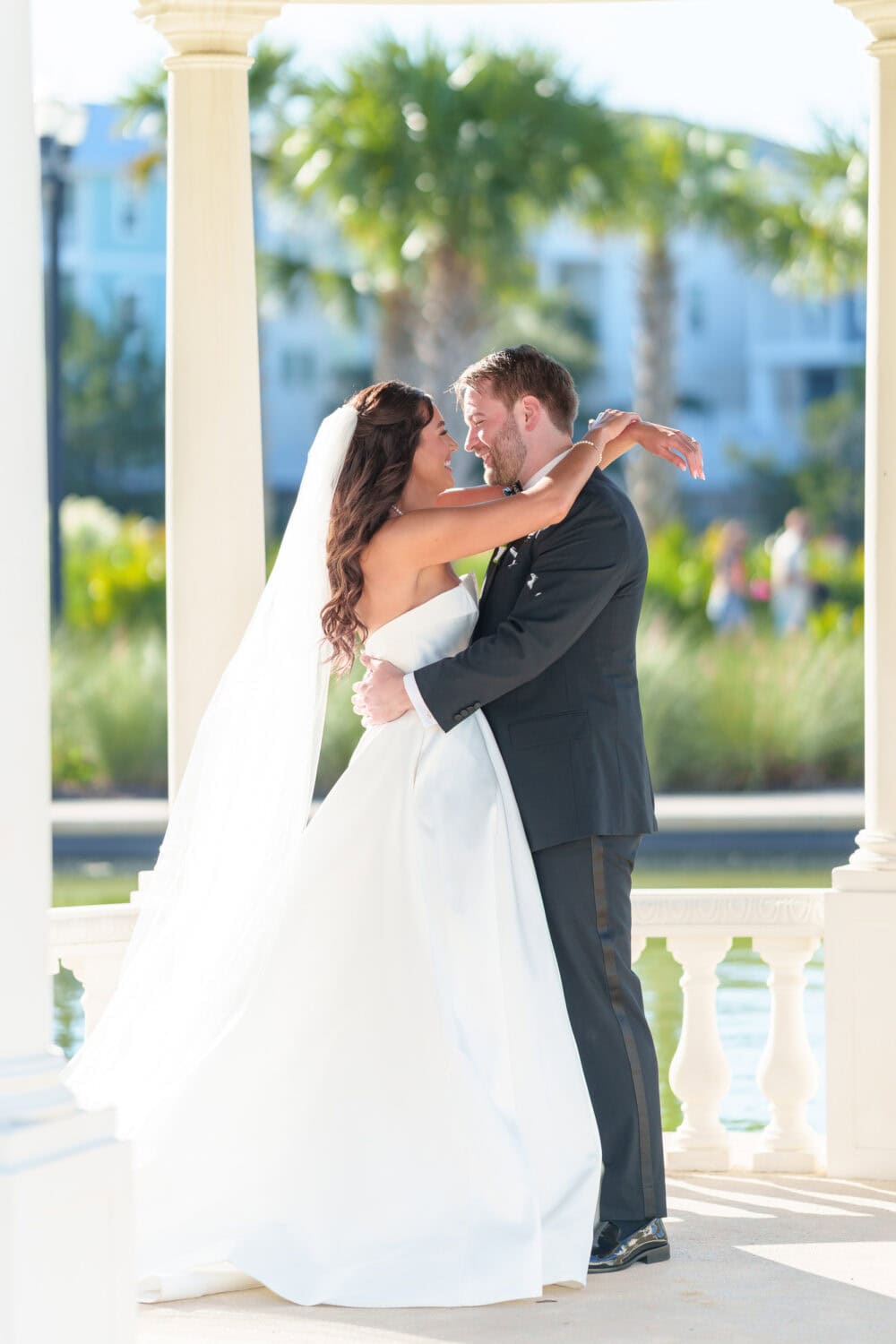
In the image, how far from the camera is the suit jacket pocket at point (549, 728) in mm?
5207

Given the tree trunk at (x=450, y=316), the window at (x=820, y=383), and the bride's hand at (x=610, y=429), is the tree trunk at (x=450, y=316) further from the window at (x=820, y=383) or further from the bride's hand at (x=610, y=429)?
the window at (x=820, y=383)

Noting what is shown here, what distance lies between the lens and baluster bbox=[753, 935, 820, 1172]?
20.8 feet

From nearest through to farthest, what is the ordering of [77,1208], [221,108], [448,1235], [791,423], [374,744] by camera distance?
[77,1208], [448,1235], [374,744], [221,108], [791,423]

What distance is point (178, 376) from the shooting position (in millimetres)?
6340

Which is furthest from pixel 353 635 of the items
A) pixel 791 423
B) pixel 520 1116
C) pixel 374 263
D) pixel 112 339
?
pixel 791 423

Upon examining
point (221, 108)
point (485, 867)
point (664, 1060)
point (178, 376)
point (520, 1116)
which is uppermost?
point (221, 108)

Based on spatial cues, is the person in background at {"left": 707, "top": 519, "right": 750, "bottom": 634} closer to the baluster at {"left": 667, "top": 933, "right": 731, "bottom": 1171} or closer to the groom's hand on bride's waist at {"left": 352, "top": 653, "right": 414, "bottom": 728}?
the baluster at {"left": 667, "top": 933, "right": 731, "bottom": 1171}

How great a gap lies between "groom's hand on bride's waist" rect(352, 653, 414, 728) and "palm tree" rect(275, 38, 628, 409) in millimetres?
21907

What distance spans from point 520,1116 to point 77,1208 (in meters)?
1.62

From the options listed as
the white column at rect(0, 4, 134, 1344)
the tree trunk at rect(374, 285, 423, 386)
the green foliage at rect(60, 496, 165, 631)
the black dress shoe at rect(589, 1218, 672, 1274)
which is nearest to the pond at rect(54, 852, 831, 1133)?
the black dress shoe at rect(589, 1218, 672, 1274)

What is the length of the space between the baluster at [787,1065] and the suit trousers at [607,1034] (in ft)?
4.18

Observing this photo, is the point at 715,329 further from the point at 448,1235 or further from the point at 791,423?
the point at 448,1235

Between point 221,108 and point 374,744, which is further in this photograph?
point 221,108

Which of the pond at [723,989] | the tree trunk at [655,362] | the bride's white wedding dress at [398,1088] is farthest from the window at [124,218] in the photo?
the bride's white wedding dress at [398,1088]
